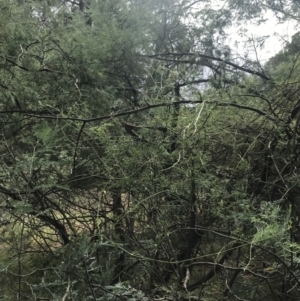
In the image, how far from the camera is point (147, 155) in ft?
7.99

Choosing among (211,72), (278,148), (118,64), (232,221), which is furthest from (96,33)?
(232,221)

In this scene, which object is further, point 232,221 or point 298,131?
point 298,131

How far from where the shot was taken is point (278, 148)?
2.69m

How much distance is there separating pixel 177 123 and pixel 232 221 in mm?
700

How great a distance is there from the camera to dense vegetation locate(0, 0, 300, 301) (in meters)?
2.21

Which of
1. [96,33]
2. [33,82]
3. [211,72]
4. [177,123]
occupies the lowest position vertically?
[177,123]

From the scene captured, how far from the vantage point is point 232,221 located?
2.23m

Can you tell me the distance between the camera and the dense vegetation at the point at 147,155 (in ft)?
7.23

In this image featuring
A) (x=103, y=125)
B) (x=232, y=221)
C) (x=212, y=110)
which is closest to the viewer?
(x=232, y=221)

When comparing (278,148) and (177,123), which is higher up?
(177,123)

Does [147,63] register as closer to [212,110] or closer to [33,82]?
[33,82]

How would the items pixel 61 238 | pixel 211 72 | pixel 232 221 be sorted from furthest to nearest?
pixel 211 72 < pixel 61 238 < pixel 232 221

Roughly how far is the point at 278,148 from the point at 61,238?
87.3 inches

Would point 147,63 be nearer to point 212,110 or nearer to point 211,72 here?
point 211,72
